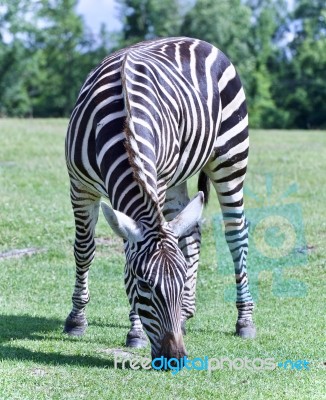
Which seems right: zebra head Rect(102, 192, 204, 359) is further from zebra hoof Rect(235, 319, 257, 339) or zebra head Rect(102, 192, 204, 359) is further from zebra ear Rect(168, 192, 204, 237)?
zebra hoof Rect(235, 319, 257, 339)

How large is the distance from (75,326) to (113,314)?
966 millimetres

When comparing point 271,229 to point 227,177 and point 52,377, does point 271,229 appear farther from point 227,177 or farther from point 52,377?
point 52,377

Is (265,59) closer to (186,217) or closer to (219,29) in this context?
(219,29)

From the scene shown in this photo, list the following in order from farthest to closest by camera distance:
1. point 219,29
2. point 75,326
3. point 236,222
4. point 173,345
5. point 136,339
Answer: point 219,29
point 236,222
point 75,326
point 136,339
point 173,345

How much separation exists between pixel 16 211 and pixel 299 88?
51.1 metres

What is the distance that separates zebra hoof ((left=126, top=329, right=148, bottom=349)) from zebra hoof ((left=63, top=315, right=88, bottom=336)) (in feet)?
2.53

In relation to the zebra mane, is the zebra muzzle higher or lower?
lower

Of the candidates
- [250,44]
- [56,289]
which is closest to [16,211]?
[56,289]

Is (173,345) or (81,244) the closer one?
(173,345)

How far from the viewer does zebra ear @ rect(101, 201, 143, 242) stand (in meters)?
5.68

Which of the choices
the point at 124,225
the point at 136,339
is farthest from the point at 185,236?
the point at 124,225

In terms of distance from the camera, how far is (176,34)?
61125mm

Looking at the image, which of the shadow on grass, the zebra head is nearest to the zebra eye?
the zebra head

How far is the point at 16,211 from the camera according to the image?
547 inches
